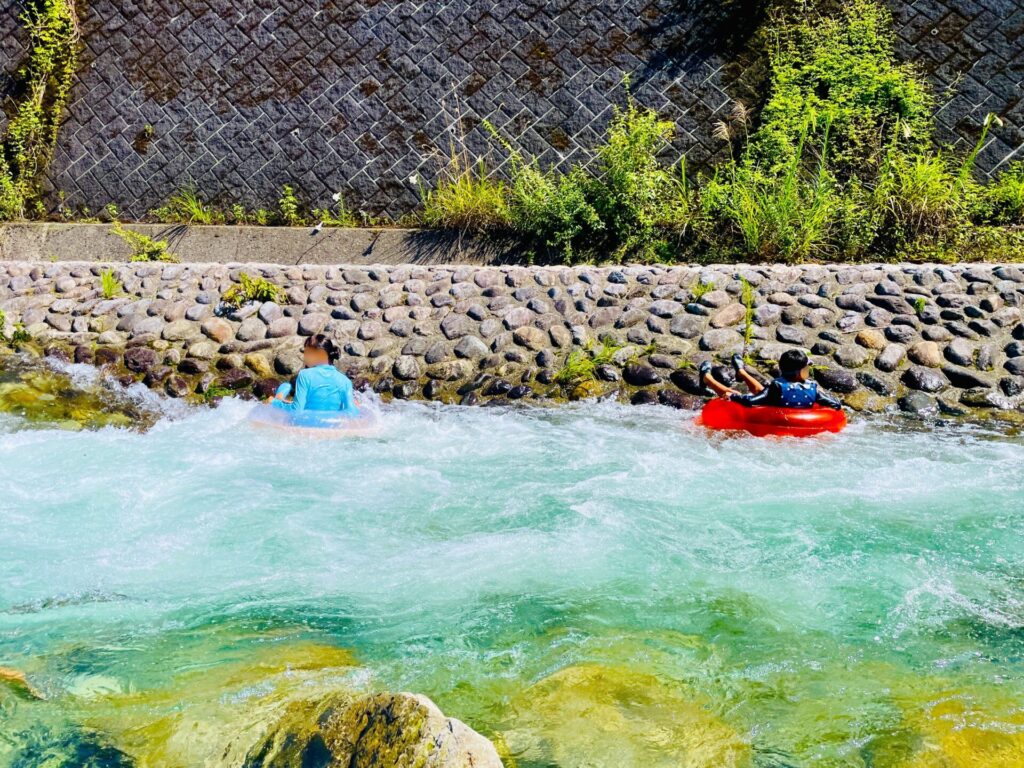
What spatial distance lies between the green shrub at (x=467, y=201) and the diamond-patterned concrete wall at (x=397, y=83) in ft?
1.04

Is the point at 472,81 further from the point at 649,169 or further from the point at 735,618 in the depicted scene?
the point at 735,618

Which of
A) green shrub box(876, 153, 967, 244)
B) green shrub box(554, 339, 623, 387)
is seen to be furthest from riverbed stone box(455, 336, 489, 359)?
green shrub box(876, 153, 967, 244)

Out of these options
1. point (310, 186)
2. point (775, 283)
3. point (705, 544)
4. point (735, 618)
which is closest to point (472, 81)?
point (310, 186)

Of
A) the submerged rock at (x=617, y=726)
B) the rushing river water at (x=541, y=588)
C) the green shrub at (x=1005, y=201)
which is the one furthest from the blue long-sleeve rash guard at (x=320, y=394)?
the green shrub at (x=1005, y=201)

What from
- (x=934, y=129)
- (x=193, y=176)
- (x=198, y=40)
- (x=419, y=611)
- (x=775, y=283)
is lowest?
(x=419, y=611)

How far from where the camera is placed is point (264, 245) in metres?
9.79

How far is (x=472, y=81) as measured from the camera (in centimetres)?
1045

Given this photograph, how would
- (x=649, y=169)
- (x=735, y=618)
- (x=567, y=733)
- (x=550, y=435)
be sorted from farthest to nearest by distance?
(x=649, y=169), (x=550, y=435), (x=735, y=618), (x=567, y=733)

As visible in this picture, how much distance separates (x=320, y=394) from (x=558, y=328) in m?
2.09

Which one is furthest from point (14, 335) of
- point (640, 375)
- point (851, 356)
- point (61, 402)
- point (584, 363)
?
point (851, 356)

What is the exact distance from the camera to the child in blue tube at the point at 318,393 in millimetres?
6402

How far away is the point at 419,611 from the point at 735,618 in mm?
1426

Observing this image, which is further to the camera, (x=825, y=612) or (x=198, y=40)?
(x=198, y=40)

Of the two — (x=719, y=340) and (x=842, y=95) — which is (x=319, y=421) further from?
(x=842, y=95)
